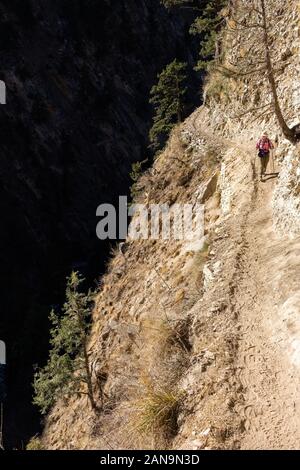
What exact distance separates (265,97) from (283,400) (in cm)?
1612

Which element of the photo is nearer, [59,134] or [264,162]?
[264,162]

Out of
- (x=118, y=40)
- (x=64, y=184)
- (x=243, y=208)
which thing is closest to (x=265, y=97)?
(x=243, y=208)

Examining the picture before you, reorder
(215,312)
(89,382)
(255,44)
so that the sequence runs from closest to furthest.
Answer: (215,312)
(89,382)
(255,44)

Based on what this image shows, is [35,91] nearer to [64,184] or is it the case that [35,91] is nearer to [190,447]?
[64,184]

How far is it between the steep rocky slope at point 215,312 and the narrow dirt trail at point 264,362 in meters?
0.02

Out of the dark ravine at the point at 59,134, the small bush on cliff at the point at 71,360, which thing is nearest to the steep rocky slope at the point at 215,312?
the small bush on cliff at the point at 71,360

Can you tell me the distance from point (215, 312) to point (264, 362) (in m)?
2.49

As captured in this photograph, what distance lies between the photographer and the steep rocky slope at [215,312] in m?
9.03

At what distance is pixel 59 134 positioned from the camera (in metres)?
58.0

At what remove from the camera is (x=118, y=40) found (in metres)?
62.2

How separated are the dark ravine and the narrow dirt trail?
42871 mm

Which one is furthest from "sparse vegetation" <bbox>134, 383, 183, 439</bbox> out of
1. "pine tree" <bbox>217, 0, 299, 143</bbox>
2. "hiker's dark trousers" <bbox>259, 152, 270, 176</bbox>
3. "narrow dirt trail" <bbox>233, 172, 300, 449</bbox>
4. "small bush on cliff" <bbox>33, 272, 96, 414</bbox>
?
"pine tree" <bbox>217, 0, 299, 143</bbox>

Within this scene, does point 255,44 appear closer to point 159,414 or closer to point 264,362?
point 264,362

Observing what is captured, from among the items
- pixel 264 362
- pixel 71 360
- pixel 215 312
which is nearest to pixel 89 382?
pixel 71 360
